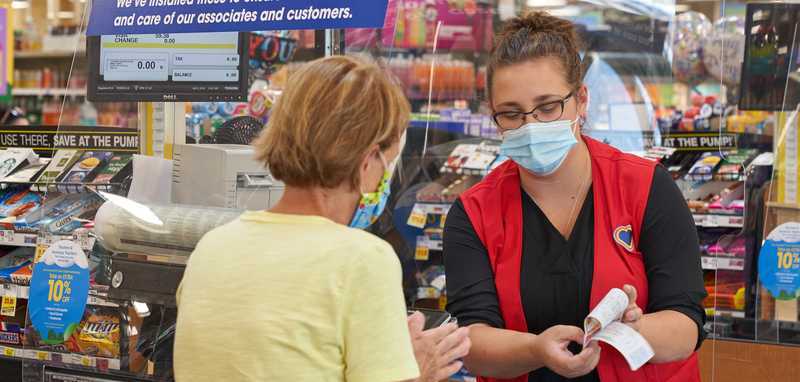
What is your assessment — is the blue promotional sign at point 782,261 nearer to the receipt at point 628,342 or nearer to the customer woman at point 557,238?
the customer woman at point 557,238

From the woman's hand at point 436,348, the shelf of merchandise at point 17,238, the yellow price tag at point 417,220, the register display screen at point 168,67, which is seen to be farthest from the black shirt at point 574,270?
the yellow price tag at point 417,220

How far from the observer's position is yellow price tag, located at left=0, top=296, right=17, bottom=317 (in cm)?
377

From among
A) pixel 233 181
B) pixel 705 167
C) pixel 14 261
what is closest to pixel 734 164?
pixel 705 167

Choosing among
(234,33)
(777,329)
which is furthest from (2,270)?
(777,329)

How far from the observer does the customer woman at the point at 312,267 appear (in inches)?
57.2

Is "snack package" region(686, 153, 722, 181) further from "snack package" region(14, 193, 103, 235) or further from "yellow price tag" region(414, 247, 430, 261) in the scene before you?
"snack package" region(14, 193, 103, 235)

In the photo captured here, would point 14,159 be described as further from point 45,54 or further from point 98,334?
point 45,54

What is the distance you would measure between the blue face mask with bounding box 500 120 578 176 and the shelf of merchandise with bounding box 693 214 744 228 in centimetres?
269

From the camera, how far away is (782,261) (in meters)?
4.16

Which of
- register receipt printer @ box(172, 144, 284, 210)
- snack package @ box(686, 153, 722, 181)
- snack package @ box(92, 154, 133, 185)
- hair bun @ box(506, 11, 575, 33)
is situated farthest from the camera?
snack package @ box(686, 153, 722, 181)

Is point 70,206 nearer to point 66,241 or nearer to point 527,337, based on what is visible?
point 66,241

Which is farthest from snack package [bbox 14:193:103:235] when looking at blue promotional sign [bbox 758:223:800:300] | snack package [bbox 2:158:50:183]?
blue promotional sign [bbox 758:223:800:300]

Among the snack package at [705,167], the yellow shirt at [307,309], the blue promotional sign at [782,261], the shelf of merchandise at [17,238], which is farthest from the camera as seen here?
the snack package at [705,167]

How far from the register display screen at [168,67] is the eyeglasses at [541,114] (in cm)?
104
